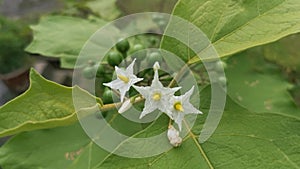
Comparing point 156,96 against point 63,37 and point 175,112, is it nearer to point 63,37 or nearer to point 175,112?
point 175,112

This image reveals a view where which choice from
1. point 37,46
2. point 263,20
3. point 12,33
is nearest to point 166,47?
point 263,20

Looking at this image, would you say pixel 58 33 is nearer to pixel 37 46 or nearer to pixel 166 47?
pixel 37 46

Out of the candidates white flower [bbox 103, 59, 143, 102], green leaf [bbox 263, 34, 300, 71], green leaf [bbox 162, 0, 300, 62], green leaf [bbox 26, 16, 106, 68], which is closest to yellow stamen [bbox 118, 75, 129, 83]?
white flower [bbox 103, 59, 143, 102]

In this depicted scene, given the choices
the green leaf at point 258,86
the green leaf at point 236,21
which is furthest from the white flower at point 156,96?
the green leaf at point 258,86

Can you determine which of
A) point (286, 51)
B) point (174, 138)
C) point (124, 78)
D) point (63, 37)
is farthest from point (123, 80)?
point (286, 51)

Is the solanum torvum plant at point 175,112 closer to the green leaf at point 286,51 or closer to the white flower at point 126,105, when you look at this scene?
the white flower at point 126,105
